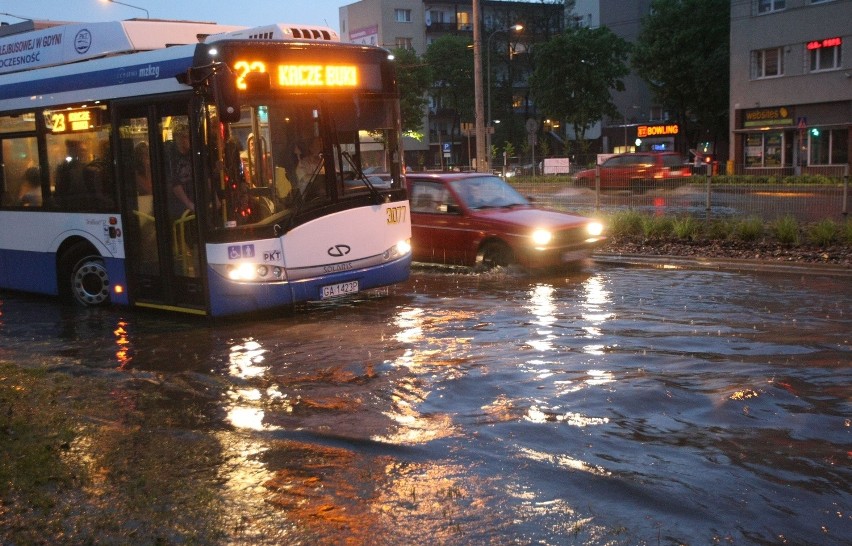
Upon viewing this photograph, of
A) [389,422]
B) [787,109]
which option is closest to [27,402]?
[389,422]

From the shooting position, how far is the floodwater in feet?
16.4

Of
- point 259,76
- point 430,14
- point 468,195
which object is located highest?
point 430,14

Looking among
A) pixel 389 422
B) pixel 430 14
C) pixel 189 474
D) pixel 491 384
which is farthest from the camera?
pixel 430 14

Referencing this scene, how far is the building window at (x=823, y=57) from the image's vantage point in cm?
A: 4736

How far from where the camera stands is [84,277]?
1248 centimetres

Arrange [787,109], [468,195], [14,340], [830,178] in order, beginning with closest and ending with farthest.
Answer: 1. [14,340]
2. [468,195]
3. [830,178]
4. [787,109]

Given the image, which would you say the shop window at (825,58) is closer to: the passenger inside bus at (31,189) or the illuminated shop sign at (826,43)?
the illuminated shop sign at (826,43)

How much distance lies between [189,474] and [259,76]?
213 inches

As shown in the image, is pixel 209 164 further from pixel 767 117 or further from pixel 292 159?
pixel 767 117

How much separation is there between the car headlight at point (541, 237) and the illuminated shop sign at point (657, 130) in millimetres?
56495

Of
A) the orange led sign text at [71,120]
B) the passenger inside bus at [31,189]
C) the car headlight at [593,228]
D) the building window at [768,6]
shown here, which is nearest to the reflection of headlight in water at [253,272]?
the orange led sign text at [71,120]

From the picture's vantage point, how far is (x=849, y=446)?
236 inches

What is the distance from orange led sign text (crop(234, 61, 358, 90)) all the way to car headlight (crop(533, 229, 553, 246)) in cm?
425

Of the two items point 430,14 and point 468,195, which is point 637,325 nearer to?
point 468,195
